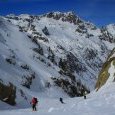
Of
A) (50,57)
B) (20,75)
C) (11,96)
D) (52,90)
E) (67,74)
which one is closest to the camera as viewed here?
(11,96)

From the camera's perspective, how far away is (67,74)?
165 metres

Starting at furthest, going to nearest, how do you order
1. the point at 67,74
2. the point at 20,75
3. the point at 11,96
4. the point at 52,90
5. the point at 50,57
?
1. the point at 50,57
2. the point at 67,74
3. the point at 52,90
4. the point at 20,75
5. the point at 11,96

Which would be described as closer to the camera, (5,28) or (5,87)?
(5,87)

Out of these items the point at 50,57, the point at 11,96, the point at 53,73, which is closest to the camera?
the point at 11,96

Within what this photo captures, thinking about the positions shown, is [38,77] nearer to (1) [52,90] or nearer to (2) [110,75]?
(1) [52,90]

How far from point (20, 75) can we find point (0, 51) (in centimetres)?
1156

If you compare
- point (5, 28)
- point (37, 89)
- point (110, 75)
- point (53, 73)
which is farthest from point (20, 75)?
point (5, 28)

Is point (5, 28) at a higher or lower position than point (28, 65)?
higher

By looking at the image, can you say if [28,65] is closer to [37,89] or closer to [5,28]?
[37,89]

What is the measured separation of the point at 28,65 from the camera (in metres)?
140

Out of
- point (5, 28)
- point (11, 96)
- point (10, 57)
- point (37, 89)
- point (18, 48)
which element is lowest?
point (11, 96)

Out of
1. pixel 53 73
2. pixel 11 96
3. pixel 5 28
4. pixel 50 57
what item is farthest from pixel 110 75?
pixel 5 28

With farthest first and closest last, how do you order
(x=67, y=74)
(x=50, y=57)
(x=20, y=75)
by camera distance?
(x=50, y=57) → (x=67, y=74) → (x=20, y=75)

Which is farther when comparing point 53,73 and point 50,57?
point 50,57
